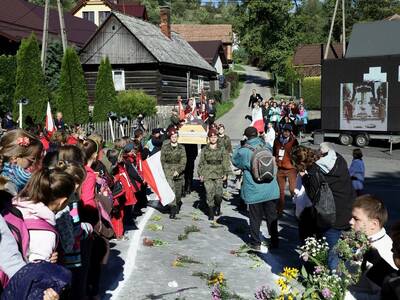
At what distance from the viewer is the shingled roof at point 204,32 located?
8706 cm

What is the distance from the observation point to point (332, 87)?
2598 centimetres

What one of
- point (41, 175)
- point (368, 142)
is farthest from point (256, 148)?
point (368, 142)

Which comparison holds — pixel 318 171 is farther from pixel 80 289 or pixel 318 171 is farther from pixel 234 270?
pixel 80 289

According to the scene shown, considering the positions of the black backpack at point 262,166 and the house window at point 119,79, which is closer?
the black backpack at point 262,166

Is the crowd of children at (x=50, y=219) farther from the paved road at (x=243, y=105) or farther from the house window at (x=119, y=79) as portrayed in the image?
the house window at (x=119, y=79)

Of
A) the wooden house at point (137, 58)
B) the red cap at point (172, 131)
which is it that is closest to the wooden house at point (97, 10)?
the wooden house at point (137, 58)

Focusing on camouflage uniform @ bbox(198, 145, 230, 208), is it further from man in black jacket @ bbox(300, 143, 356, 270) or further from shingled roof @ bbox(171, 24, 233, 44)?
shingled roof @ bbox(171, 24, 233, 44)

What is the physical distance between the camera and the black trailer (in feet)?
80.2

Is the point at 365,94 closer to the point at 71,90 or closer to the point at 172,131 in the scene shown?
the point at 71,90

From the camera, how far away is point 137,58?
34.6m

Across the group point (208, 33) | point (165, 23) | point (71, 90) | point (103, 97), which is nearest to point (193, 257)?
point (71, 90)

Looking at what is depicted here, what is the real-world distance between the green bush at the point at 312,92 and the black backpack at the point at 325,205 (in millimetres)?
36236

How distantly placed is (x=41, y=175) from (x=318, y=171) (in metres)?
3.72

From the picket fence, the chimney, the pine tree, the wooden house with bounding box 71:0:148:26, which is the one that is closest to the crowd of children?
the picket fence
